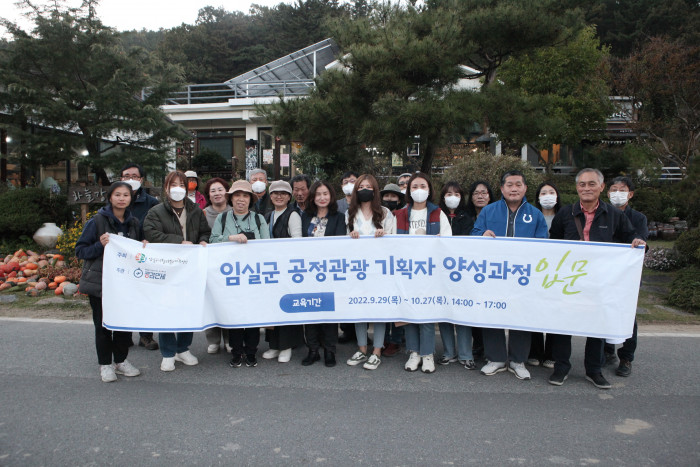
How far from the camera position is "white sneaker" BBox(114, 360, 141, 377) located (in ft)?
14.5

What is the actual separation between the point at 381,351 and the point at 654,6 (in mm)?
38834

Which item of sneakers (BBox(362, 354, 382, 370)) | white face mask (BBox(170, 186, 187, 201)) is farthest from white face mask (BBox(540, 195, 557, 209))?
white face mask (BBox(170, 186, 187, 201))

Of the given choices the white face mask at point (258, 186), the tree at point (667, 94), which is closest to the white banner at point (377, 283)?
the white face mask at point (258, 186)

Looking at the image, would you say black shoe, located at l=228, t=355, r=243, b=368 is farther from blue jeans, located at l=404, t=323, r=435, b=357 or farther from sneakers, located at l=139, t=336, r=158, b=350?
blue jeans, located at l=404, t=323, r=435, b=357

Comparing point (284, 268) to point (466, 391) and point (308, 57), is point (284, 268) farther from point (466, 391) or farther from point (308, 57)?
point (308, 57)

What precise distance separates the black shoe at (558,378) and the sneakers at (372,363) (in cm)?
156

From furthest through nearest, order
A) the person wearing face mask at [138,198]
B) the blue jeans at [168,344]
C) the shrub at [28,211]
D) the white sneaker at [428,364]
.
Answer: the shrub at [28,211]
the person wearing face mask at [138,198]
the blue jeans at [168,344]
the white sneaker at [428,364]

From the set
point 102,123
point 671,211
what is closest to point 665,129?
point 671,211

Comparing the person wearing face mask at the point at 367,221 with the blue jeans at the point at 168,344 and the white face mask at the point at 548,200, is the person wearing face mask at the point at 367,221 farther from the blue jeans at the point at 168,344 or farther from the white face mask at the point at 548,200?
the blue jeans at the point at 168,344

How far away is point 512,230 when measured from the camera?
4.64 meters

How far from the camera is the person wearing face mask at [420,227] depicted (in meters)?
4.58

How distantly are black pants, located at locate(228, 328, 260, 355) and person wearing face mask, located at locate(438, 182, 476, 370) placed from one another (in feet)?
5.98

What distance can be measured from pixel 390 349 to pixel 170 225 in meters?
2.55

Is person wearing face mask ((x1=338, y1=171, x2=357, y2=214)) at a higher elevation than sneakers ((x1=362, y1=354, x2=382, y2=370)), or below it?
higher
